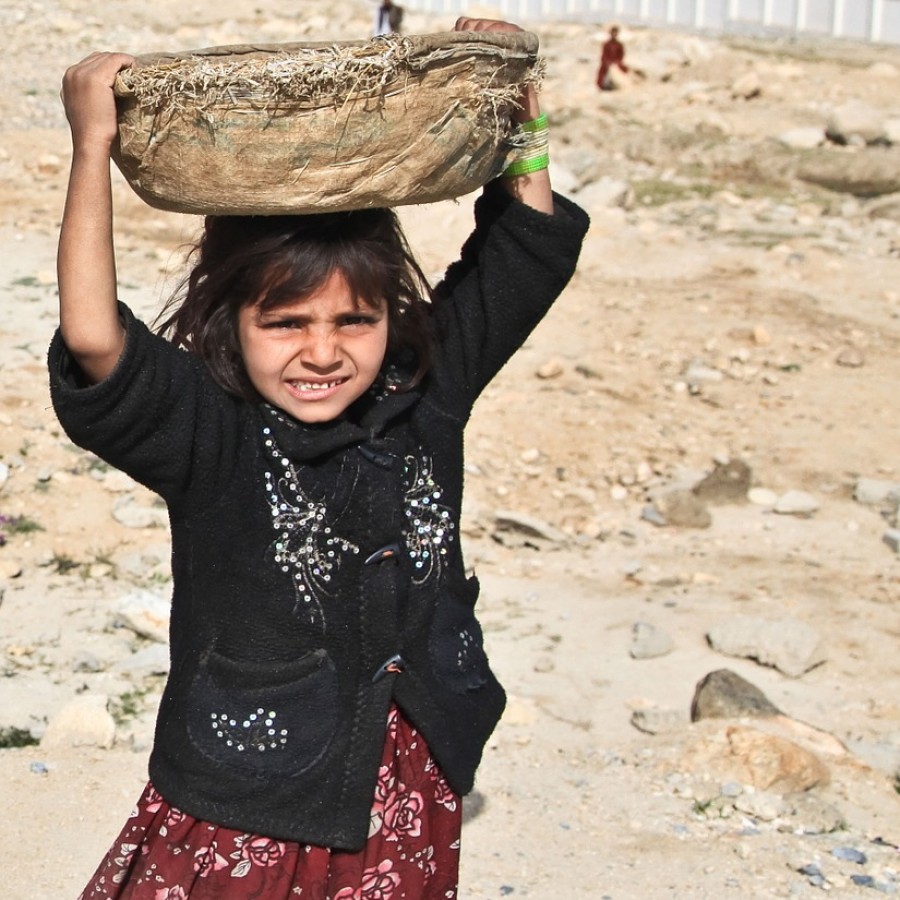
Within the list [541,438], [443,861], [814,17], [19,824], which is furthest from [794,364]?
[814,17]

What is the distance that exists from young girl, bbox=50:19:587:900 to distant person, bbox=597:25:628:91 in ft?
43.5

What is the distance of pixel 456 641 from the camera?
2.34 meters

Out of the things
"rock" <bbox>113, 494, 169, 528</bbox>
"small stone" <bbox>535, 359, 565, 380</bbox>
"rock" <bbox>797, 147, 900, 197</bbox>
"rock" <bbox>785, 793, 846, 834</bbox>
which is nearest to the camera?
"rock" <bbox>785, 793, 846, 834</bbox>

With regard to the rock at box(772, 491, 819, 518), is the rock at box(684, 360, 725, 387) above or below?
above

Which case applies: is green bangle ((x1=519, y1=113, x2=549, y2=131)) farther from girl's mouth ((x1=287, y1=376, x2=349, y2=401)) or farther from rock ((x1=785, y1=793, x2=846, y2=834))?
rock ((x1=785, y1=793, x2=846, y2=834))

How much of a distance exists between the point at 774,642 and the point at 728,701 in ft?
1.71

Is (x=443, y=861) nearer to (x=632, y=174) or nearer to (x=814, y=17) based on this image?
(x=632, y=174)

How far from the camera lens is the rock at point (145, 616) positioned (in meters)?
4.52

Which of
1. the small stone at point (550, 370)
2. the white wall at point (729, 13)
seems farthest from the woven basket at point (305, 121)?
the white wall at point (729, 13)

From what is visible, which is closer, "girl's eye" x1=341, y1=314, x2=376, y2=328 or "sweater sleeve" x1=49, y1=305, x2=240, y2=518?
"sweater sleeve" x1=49, y1=305, x2=240, y2=518

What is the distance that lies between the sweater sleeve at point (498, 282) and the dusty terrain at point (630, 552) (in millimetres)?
1537

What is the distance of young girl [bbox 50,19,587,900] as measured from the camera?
2.13m

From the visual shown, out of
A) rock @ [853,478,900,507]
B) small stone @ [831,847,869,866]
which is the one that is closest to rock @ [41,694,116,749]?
small stone @ [831,847,869,866]

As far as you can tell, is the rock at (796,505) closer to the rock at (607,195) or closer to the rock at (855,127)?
the rock at (607,195)
